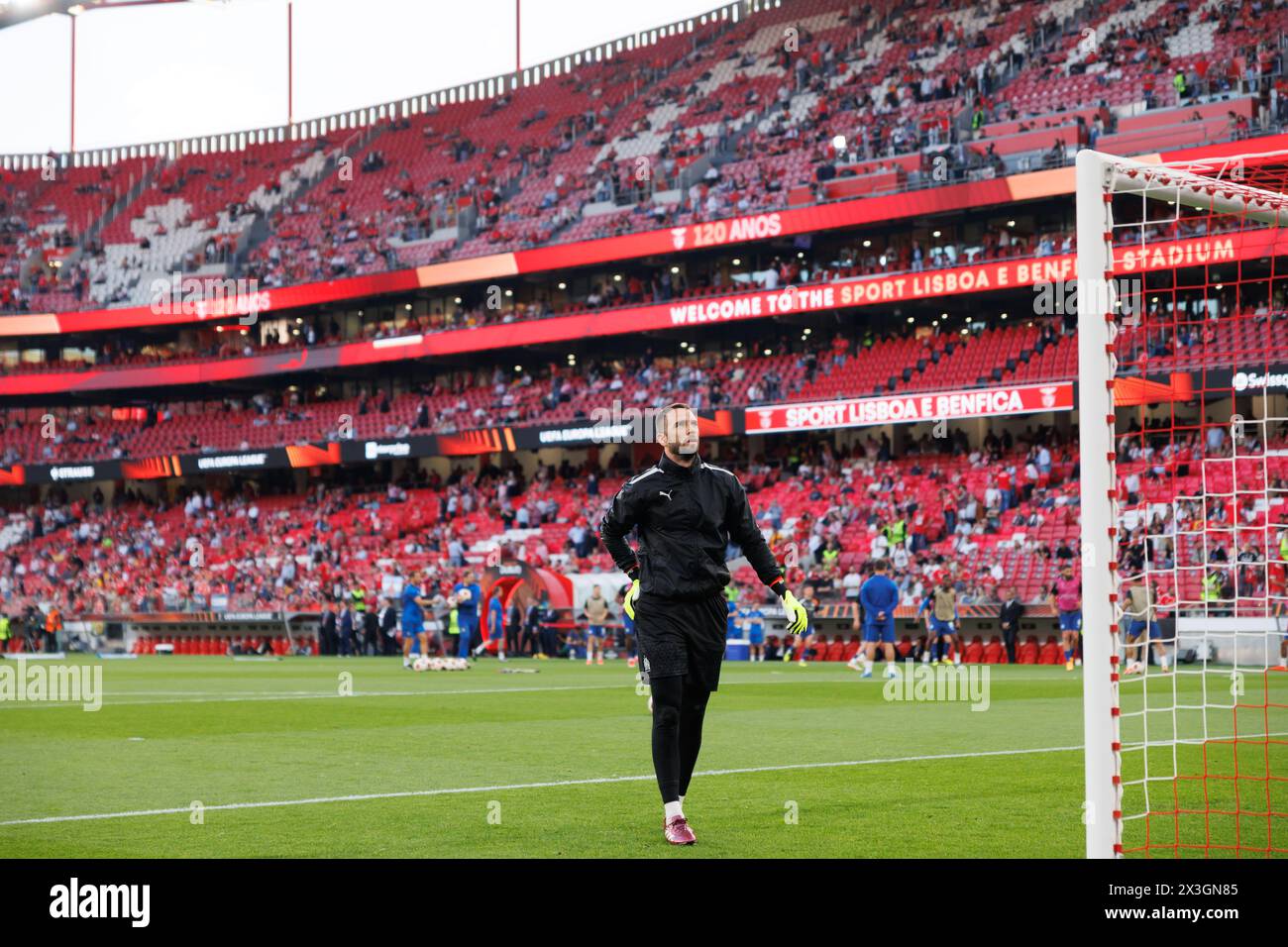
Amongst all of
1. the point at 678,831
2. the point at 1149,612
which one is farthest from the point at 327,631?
the point at 678,831

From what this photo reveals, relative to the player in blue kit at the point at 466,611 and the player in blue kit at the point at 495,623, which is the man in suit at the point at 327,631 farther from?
the player in blue kit at the point at 466,611

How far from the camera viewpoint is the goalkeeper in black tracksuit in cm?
834

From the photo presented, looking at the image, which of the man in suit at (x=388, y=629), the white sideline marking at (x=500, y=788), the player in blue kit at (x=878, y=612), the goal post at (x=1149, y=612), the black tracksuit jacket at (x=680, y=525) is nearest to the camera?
the goal post at (x=1149, y=612)

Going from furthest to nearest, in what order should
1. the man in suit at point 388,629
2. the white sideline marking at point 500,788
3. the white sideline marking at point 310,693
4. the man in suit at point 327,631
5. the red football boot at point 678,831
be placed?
the man in suit at point 327,631 → the man in suit at point 388,629 → the white sideline marking at point 310,693 → the white sideline marking at point 500,788 → the red football boot at point 678,831

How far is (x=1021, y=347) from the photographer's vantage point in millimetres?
45688

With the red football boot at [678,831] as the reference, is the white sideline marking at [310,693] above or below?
below

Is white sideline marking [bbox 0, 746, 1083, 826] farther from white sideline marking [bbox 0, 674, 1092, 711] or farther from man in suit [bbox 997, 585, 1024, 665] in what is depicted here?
man in suit [bbox 997, 585, 1024, 665]

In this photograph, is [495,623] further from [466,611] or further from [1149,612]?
[1149,612]

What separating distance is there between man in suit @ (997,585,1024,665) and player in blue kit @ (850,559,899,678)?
6.57 m

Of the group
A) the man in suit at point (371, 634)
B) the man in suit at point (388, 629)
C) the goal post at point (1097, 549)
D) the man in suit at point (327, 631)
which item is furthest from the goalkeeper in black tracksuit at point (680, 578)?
the man in suit at point (327, 631)

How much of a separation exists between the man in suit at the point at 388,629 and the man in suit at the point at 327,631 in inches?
58.6

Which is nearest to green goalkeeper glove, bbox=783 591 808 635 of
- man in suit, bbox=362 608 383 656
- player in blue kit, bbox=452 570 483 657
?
player in blue kit, bbox=452 570 483 657

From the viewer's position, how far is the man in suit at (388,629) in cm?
4181

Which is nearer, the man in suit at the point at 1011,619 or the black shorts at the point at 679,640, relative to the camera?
the black shorts at the point at 679,640
